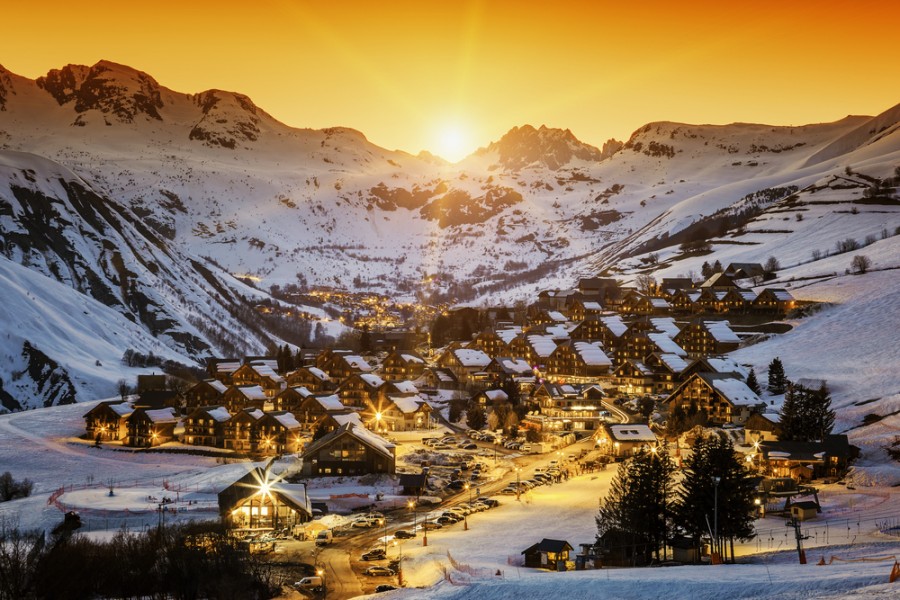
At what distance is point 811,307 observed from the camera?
111 meters

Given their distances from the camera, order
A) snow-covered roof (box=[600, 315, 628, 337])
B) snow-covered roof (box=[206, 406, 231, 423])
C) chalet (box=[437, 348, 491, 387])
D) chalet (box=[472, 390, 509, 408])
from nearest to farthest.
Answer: snow-covered roof (box=[206, 406, 231, 423]) → chalet (box=[472, 390, 509, 408]) → chalet (box=[437, 348, 491, 387]) → snow-covered roof (box=[600, 315, 628, 337])

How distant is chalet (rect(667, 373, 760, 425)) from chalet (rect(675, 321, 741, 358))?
81.1ft

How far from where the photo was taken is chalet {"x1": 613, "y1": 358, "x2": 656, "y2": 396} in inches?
3962

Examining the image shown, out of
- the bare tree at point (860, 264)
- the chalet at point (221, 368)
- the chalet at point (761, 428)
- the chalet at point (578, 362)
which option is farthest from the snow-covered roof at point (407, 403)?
the bare tree at point (860, 264)

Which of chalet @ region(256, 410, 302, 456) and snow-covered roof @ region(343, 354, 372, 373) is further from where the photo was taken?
snow-covered roof @ region(343, 354, 372, 373)

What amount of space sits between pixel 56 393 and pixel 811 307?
98113 mm

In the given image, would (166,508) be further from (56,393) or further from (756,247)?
(756,247)

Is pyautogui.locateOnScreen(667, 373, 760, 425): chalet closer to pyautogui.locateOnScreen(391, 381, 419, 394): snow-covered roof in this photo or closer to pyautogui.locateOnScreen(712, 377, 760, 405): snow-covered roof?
pyautogui.locateOnScreen(712, 377, 760, 405): snow-covered roof

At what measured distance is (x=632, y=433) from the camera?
7531 centimetres

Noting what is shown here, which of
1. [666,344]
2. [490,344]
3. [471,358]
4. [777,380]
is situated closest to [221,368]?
[471,358]

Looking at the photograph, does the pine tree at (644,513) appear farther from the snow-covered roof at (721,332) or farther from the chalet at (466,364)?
the snow-covered roof at (721,332)

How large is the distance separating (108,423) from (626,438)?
170 feet

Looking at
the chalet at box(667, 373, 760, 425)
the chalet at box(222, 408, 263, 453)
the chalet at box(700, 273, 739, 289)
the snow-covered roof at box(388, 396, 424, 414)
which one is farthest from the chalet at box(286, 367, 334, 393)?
the chalet at box(700, 273, 739, 289)

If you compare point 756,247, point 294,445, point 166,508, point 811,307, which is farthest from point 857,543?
point 756,247
